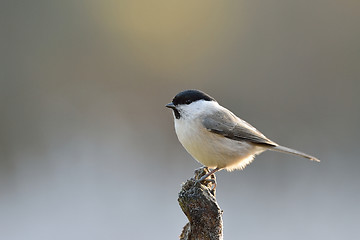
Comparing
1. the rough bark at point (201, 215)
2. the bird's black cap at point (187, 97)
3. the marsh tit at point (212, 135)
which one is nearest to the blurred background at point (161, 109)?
the marsh tit at point (212, 135)

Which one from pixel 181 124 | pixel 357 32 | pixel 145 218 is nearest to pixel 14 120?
pixel 145 218

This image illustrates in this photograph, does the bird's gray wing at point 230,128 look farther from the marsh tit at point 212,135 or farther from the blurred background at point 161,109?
the blurred background at point 161,109

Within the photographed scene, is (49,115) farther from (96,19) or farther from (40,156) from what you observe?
(96,19)

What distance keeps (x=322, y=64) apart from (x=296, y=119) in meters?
1.02

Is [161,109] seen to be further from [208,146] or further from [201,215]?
[201,215]

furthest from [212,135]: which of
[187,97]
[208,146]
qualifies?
[187,97]

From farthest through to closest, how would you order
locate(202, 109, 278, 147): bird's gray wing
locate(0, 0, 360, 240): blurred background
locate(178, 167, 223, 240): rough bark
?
locate(0, 0, 360, 240): blurred background
locate(202, 109, 278, 147): bird's gray wing
locate(178, 167, 223, 240): rough bark

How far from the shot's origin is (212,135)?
122 inches

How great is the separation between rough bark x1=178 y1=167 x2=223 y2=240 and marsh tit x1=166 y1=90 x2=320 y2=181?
0.79 m

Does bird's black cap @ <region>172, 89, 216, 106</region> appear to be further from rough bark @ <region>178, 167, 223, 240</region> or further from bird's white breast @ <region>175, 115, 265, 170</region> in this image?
rough bark @ <region>178, 167, 223, 240</region>

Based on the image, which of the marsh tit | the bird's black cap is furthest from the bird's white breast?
the bird's black cap

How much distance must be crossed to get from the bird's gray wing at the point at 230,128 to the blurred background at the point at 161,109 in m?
2.06

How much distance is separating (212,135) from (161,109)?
129 inches

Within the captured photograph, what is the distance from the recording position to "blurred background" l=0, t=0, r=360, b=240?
5.35 meters
